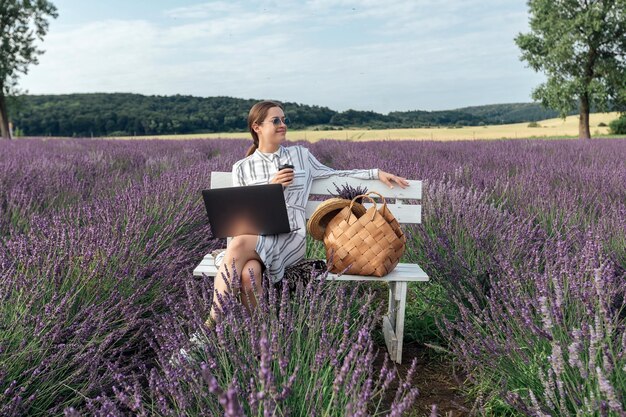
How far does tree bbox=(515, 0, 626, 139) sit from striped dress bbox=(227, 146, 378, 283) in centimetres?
2399

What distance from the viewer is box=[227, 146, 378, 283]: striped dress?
8.48 feet

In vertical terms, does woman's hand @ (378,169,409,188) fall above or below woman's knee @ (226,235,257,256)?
above

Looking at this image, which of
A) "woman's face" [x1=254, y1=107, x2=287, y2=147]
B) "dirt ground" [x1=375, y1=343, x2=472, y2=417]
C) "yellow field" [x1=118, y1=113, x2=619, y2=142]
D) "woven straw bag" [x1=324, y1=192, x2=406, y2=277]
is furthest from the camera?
"yellow field" [x1=118, y1=113, x2=619, y2=142]

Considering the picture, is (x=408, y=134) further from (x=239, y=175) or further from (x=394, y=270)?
(x=394, y=270)

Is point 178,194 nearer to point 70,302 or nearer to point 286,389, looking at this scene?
point 70,302

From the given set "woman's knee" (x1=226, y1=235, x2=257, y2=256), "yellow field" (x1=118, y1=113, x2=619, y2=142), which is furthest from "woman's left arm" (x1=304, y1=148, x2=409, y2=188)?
"yellow field" (x1=118, y1=113, x2=619, y2=142)

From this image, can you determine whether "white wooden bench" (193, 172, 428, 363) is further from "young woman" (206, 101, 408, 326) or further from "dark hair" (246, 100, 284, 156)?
"dark hair" (246, 100, 284, 156)

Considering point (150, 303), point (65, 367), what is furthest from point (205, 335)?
point (150, 303)

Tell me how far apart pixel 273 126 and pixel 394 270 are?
943 mm

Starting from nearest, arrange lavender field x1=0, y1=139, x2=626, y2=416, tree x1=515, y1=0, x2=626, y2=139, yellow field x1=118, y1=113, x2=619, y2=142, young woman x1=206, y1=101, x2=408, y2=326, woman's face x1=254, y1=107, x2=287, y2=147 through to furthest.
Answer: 1. lavender field x1=0, y1=139, x2=626, y2=416
2. young woman x1=206, y1=101, x2=408, y2=326
3. woman's face x1=254, y1=107, x2=287, y2=147
4. yellow field x1=118, y1=113, x2=619, y2=142
5. tree x1=515, y1=0, x2=626, y2=139

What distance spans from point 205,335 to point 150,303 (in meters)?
0.97

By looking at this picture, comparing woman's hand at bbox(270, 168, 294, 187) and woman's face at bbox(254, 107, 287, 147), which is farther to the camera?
woman's face at bbox(254, 107, 287, 147)

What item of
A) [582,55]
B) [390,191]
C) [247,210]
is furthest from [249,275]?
[582,55]

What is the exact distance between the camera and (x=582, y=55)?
81.7 feet
